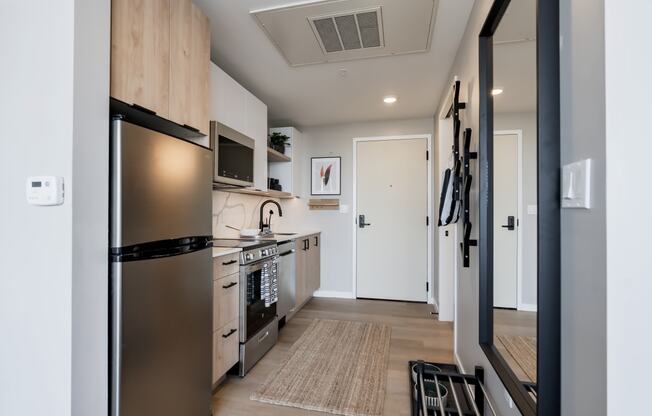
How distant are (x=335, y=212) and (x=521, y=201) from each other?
316 cm

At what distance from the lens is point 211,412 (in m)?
1.72

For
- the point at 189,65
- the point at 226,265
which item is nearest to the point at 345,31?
the point at 189,65

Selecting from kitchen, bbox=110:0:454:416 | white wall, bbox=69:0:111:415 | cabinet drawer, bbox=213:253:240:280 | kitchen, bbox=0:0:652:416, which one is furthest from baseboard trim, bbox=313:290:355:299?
white wall, bbox=69:0:111:415

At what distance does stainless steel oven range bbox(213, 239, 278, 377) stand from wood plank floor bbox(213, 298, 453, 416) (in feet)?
0.39

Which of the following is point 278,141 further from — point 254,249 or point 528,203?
point 528,203

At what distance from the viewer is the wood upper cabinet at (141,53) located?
1229mm

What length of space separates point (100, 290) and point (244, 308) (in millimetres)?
1158

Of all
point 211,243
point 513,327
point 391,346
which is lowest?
point 391,346

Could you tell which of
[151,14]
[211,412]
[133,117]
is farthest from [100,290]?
[151,14]

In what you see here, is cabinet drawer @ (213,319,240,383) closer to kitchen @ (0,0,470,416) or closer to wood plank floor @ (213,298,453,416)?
kitchen @ (0,0,470,416)

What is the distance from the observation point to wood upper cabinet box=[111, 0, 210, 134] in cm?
125

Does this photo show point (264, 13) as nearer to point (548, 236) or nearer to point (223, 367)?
point (548, 236)

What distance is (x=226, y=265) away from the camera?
1975mm

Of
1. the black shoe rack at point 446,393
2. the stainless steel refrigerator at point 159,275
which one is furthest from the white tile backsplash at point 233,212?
the black shoe rack at point 446,393
